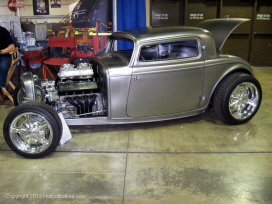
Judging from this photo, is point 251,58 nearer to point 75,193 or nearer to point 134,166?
point 134,166

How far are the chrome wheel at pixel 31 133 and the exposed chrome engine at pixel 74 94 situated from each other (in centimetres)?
48

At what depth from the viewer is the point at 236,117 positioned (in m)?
4.30

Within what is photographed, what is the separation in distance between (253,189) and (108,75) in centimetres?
A: 212

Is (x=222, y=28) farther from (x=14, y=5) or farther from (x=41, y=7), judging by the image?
(x=14, y=5)

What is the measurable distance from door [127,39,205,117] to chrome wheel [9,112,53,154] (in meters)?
1.11

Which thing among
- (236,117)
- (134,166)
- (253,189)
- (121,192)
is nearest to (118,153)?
(134,166)

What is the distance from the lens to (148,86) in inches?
152

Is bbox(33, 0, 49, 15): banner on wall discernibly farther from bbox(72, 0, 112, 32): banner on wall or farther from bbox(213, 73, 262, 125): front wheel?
bbox(213, 73, 262, 125): front wheel

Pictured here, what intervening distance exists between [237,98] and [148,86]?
4.72ft

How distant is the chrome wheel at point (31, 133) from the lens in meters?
3.37

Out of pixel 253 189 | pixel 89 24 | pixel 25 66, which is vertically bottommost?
pixel 253 189

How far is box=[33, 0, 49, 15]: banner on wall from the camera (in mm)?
6203

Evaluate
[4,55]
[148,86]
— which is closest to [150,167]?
[148,86]

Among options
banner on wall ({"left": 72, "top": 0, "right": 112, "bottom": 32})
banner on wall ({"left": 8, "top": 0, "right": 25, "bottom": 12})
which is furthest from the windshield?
banner on wall ({"left": 8, "top": 0, "right": 25, "bottom": 12})
